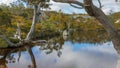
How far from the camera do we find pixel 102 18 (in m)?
4.60

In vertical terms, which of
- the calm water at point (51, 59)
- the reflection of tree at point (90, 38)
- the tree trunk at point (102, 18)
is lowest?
the reflection of tree at point (90, 38)

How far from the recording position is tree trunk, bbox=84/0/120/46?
4.45 meters

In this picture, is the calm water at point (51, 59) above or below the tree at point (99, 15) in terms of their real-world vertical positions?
below

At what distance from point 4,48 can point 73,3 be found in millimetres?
17957

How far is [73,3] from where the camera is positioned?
14.6ft

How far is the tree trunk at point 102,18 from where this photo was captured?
445cm

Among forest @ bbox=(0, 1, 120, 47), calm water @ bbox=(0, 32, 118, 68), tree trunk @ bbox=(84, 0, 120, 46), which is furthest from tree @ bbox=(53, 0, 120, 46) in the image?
forest @ bbox=(0, 1, 120, 47)

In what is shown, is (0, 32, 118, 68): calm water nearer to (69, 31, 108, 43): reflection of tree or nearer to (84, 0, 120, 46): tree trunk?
(84, 0, 120, 46): tree trunk

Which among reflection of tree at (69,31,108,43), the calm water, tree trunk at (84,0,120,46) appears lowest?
reflection of tree at (69,31,108,43)

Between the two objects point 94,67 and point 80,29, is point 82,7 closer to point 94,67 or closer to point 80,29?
point 94,67

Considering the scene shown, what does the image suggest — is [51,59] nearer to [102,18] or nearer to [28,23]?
[102,18]

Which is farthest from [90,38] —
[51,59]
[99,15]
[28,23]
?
[99,15]

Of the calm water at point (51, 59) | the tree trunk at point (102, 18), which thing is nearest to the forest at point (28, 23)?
the calm water at point (51, 59)

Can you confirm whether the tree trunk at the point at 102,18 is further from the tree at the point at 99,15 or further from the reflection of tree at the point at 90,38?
the reflection of tree at the point at 90,38
